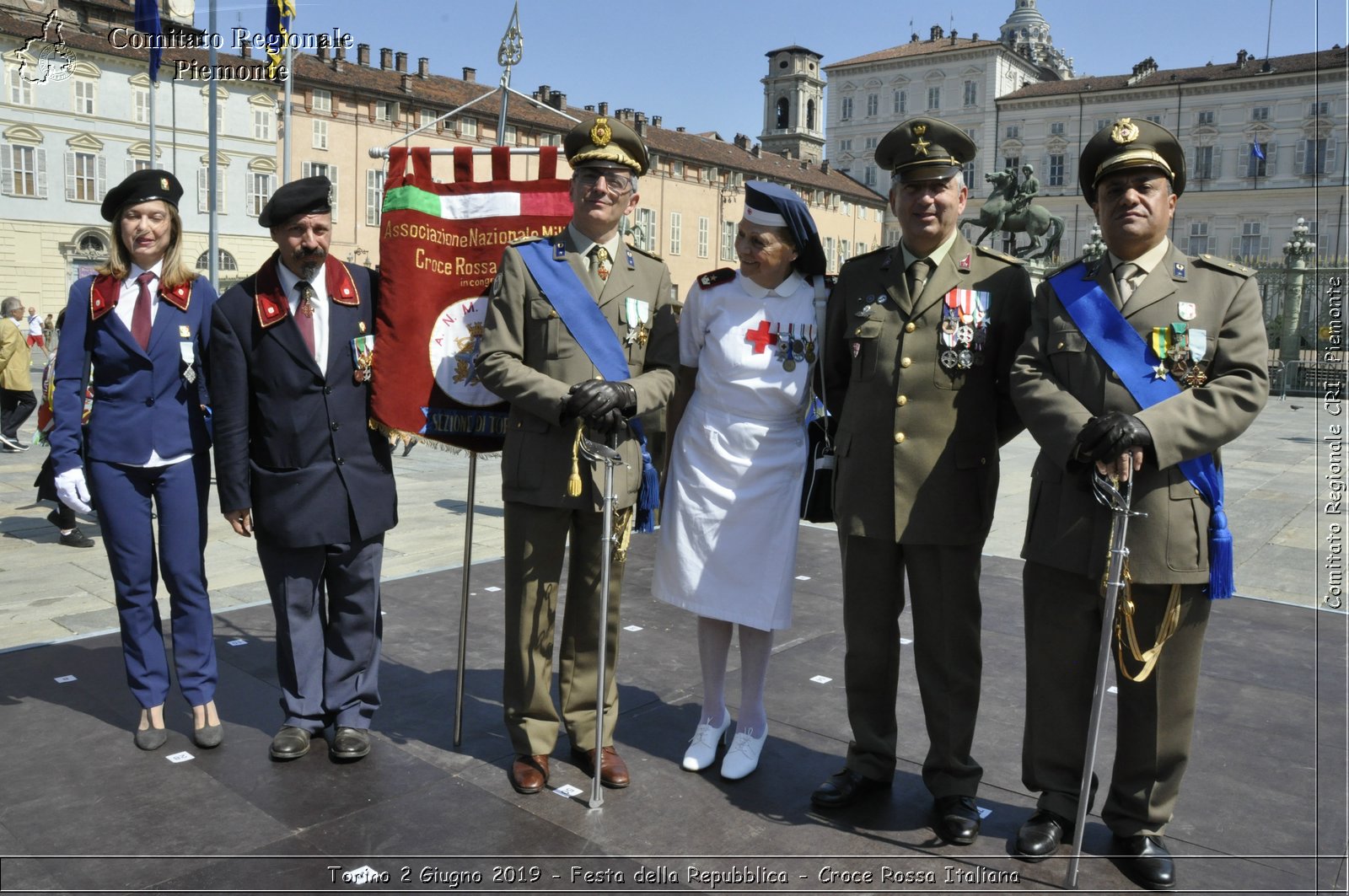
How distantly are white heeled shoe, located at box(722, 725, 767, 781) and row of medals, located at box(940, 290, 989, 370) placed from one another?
146cm

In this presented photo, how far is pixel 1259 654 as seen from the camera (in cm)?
512

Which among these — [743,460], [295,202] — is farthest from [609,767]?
[295,202]

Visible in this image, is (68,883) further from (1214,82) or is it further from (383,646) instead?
(1214,82)

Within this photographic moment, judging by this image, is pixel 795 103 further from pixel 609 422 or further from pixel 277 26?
pixel 609 422

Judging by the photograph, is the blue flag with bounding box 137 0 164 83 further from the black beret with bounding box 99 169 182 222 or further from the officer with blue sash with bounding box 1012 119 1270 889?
the officer with blue sash with bounding box 1012 119 1270 889

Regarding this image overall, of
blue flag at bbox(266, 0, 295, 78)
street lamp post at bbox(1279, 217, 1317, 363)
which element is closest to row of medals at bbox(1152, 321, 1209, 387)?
blue flag at bbox(266, 0, 295, 78)

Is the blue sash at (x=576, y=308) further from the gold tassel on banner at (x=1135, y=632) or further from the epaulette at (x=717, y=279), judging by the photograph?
the gold tassel on banner at (x=1135, y=632)

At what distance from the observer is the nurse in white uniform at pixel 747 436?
3643 millimetres

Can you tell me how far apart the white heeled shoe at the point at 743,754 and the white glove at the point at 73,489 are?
2.40 m

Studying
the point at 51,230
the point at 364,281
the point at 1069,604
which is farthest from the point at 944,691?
the point at 51,230

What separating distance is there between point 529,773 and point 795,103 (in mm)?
77956

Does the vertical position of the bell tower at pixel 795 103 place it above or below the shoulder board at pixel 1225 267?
above

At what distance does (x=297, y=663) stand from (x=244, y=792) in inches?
19.7

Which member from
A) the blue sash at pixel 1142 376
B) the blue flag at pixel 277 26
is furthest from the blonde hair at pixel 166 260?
the blue flag at pixel 277 26
